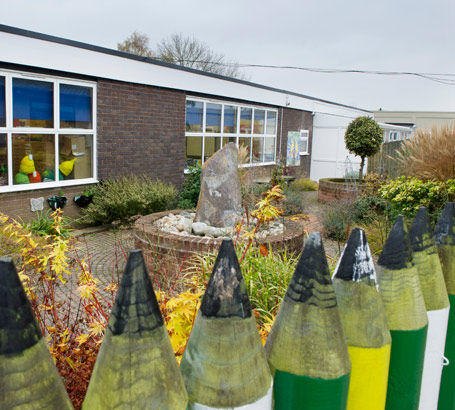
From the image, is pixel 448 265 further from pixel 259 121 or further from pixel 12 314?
pixel 259 121

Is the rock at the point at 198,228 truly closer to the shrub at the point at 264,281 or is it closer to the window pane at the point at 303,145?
the shrub at the point at 264,281

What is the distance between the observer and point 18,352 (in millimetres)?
982

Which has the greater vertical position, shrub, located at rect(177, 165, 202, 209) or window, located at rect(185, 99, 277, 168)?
window, located at rect(185, 99, 277, 168)

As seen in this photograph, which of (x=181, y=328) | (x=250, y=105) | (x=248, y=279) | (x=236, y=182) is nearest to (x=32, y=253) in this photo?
(x=181, y=328)

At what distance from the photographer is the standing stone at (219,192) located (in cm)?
732

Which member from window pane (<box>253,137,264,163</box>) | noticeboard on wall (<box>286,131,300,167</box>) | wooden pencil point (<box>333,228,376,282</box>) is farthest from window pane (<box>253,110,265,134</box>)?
wooden pencil point (<box>333,228,376,282</box>)

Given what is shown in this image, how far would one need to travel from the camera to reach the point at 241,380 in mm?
1264

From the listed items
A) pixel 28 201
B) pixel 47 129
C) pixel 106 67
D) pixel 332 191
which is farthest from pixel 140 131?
pixel 332 191

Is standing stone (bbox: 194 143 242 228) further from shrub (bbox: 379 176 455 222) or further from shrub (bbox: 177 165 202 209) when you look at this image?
shrub (bbox: 177 165 202 209)

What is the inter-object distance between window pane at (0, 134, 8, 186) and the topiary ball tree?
Result: 1067 cm

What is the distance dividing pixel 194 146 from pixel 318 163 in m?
10.1

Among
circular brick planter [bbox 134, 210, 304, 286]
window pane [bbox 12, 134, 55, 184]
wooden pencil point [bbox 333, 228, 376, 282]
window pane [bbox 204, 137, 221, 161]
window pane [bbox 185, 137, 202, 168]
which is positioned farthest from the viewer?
window pane [bbox 204, 137, 221, 161]

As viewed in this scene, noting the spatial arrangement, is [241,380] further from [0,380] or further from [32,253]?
[32,253]

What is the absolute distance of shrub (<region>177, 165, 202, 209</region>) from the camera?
39.2 feet
